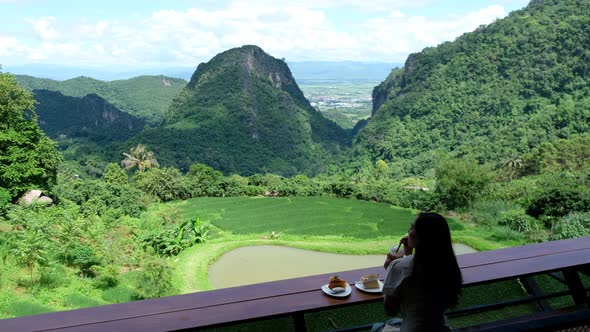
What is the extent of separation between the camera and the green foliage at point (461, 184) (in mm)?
16078

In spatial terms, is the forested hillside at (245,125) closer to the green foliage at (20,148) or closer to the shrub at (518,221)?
the green foliage at (20,148)

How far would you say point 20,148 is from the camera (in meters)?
13.3

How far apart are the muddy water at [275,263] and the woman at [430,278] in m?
7.70

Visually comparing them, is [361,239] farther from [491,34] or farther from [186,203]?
[491,34]

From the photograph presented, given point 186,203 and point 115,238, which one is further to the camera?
point 186,203

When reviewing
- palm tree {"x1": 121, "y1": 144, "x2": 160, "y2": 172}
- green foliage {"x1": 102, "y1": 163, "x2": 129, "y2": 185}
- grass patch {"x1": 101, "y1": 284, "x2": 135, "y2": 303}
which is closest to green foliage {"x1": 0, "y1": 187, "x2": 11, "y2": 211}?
grass patch {"x1": 101, "y1": 284, "x2": 135, "y2": 303}

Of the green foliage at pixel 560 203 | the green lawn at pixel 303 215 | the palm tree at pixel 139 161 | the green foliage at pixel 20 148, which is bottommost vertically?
the palm tree at pixel 139 161

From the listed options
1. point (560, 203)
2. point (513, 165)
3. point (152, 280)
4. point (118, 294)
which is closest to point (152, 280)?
point (152, 280)

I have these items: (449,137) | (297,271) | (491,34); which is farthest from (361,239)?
(491,34)

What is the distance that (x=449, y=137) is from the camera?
157 feet

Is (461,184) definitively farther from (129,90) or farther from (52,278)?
(129,90)

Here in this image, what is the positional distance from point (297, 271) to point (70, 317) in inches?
319

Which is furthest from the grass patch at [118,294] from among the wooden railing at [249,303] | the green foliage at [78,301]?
the wooden railing at [249,303]

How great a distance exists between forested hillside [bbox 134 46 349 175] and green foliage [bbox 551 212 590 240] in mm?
38210
